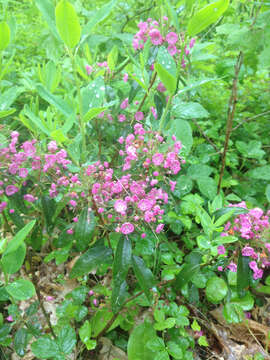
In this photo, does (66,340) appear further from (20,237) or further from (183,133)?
(183,133)

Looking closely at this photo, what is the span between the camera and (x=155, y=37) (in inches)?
52.9

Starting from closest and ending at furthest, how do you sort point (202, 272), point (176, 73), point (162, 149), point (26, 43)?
point (176, 73) → point (162, 149) → point (202, 272) → point (26, 43)

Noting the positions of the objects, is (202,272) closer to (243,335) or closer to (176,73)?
(243,335)

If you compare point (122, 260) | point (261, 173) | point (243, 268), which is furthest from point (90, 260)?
point (261, 173)

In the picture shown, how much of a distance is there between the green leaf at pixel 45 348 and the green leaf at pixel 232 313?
860 millimetres

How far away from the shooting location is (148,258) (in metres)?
1.66

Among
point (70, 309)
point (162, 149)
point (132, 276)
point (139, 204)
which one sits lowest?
point (132, 276)

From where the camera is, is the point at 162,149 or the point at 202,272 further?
the point at 202,272

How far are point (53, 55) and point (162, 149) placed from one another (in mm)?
1019

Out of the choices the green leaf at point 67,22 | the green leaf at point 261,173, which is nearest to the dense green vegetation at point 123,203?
the green leaf at point 67,22

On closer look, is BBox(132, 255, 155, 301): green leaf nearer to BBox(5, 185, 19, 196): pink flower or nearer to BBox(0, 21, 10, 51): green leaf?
BBox(5, 185, 19, 196): pink flower

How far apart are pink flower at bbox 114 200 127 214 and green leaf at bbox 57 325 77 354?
2.08 ft

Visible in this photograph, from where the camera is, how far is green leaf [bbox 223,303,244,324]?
147 centimetres

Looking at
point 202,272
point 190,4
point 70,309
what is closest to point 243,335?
point 202,272
